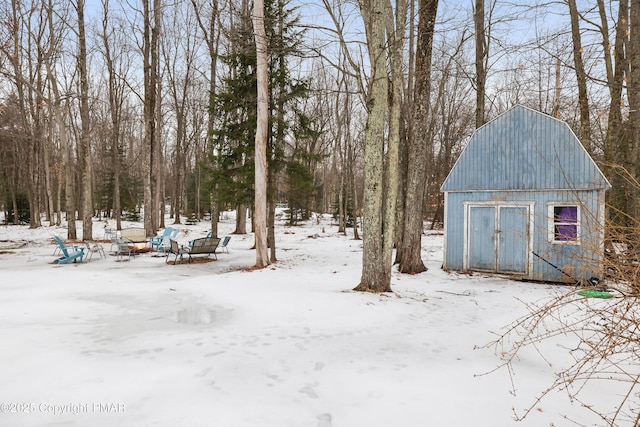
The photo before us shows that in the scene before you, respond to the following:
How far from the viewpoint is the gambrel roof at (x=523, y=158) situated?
9609 millimetres

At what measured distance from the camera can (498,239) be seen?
10586 millimetres

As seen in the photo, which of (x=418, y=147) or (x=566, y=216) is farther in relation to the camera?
(x=418, y=147)

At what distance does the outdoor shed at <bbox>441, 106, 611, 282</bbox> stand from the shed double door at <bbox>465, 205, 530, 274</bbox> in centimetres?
2

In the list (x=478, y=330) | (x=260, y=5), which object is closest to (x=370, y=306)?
(x=478, y=330)

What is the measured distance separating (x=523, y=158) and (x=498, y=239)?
7.91 feet

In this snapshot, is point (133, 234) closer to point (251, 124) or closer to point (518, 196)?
point (251, 124)

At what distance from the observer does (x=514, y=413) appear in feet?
10.4

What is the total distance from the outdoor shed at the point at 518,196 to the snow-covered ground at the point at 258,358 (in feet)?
6.62

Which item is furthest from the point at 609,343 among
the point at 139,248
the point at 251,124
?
the point at 139,248

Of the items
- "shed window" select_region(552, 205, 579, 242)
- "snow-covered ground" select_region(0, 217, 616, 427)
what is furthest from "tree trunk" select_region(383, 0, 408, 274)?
"shed window" select_region(552, 205, 579, 242)

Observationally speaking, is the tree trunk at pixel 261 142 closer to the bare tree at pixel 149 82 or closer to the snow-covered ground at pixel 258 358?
the snow-covered ground at pixel 258 358

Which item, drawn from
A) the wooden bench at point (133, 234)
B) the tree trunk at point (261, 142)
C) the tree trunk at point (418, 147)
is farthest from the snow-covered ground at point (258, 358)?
the wooden bench at point (133, 234)

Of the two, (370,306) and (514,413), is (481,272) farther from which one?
(514,413)

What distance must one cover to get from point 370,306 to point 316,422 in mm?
3760
